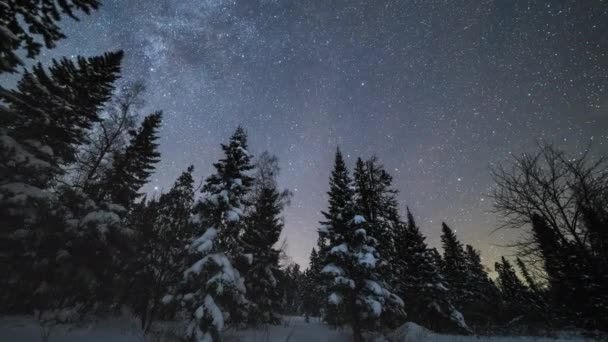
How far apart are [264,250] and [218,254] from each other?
26.2 ft

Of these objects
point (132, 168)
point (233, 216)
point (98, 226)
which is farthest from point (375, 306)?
point (132, 168)

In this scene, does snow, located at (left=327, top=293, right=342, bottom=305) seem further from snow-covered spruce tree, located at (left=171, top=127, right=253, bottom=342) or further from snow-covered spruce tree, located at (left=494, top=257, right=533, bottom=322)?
snow-covered spruce tree, located at (left=494, top=257, right=533, bottom=322)

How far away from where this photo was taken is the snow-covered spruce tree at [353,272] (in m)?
15.1

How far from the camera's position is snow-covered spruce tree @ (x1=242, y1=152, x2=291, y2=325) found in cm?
1841

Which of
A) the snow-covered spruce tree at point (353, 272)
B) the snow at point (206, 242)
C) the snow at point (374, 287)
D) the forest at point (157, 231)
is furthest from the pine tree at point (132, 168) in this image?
the snow at point (374, 287)

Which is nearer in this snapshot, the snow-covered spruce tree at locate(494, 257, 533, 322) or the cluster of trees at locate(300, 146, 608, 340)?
the cluster of trees at locate(300, 146, 608, 340)

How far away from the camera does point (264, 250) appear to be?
1975cm

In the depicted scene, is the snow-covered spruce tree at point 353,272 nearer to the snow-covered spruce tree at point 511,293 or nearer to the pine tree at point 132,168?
the pine tree at point 132,168

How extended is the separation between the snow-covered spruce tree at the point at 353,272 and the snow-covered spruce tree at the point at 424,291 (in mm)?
6762

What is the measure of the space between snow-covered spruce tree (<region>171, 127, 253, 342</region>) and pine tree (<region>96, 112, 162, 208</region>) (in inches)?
279

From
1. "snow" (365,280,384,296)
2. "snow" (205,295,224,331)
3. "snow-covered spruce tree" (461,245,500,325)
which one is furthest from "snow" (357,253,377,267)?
"snow-covered spruce tree" (461,245,500,325)

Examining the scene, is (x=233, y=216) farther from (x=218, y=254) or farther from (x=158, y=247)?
(x=158, y=247)

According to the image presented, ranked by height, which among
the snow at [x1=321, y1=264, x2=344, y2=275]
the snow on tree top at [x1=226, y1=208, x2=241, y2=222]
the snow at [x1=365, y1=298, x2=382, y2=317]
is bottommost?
the snow at [x1=365, y1=298, x2=382, y2=317]

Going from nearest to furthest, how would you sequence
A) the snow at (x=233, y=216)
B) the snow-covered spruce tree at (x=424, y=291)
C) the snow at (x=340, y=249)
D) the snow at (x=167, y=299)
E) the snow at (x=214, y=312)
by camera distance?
1. the snow at (x=214, y=312)
2. the snow at (x=167, y=299)
3. the snow at (x=233, y=216)
4. the snow at (x=340, y=249)
5. the snow-covered spruce tree at (x=424, y=291)
